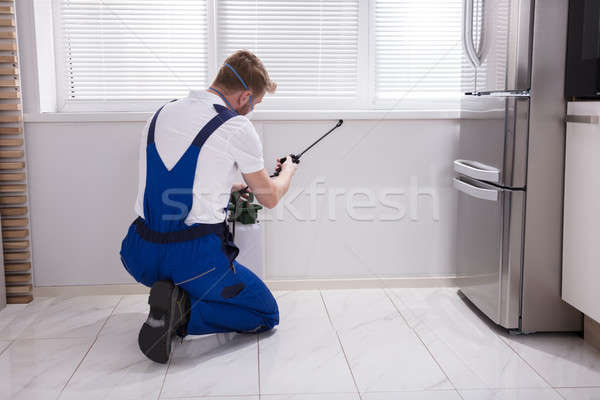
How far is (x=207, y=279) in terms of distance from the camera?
2244 mm

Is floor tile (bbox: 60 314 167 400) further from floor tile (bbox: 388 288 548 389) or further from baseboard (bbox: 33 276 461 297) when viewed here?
floor tile (bbox: 388 288 548 389)

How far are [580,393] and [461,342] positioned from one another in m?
0.51

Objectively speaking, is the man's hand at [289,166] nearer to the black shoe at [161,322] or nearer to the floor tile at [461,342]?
the black shoe at [161,322]

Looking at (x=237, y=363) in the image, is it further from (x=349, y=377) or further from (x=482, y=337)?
(x=482, y=337)

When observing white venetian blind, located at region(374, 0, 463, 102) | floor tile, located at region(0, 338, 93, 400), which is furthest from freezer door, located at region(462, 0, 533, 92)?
floor tile, located at region(0, 338, 93, 400)

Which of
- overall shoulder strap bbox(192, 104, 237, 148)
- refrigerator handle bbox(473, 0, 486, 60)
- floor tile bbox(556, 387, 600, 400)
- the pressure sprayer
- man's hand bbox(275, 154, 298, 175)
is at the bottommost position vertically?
floor tile bbox(556, 387, 600, 400)

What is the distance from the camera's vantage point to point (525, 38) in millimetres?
2244

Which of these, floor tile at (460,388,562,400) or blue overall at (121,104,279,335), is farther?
blue overall at (121,104,279,335)

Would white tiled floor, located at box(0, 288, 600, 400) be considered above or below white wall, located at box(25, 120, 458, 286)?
below

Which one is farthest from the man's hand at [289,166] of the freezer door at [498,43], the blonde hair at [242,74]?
the freezer door at [498,43]

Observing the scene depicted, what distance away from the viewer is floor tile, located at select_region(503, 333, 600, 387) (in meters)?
2.08

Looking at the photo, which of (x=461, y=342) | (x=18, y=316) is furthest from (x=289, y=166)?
(x=18, y=316)

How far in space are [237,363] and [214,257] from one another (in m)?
0.39

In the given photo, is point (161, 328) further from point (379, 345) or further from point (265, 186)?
point (379, 345)
